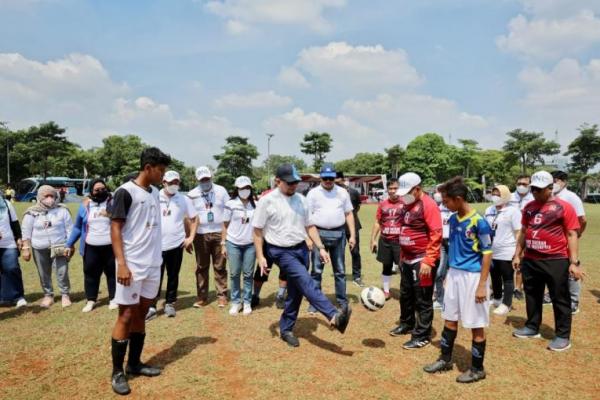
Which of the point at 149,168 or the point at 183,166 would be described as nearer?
the point at 149,168

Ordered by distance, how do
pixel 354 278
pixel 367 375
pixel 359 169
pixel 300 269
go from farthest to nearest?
1. pixel 359 169
2. pixel 354 278
3. pixel 300 269
4. pixel 367 375

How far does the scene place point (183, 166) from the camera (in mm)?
70750

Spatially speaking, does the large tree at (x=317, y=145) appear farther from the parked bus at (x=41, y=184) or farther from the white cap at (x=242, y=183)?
the white cap at (x=242, y=183)

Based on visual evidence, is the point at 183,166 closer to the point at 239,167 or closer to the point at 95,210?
the point at 239,167

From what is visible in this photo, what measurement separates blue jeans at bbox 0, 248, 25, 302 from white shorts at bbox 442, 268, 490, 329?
24.0 feet

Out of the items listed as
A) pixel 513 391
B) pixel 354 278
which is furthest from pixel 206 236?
pixel 513 391

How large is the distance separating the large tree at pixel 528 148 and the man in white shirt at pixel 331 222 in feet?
265

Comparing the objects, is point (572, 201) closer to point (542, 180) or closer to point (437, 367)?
point (542, 180)

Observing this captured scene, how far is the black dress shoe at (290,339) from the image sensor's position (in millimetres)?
5211

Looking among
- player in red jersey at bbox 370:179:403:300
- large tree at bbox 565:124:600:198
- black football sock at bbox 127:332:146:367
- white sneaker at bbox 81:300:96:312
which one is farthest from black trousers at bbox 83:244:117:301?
large tree at bbox 565:124:600:198

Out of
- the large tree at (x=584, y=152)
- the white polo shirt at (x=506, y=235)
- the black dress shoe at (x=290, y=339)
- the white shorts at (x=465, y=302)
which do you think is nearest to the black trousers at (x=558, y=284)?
the white polo shirt at (x=506, y=235)

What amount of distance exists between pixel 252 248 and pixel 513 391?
4.18 m

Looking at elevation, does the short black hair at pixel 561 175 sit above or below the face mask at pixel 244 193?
above

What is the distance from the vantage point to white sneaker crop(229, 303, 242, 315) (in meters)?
6.53
